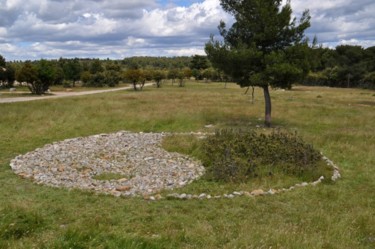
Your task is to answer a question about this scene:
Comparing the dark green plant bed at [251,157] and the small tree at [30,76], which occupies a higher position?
the small tree at [30,76]

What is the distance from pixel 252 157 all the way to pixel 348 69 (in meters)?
92.2

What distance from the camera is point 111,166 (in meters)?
15.4

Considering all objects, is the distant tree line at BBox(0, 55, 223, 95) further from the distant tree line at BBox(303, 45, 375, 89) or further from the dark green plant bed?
the dark green plant bed

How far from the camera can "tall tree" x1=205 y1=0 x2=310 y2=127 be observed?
955 inches

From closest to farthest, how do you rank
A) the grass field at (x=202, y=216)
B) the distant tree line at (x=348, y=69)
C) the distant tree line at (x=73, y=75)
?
the grass field at (x=202, y=216), the distant tree line at (x=73, y=75), the distant tree line at (x=348, y=69)

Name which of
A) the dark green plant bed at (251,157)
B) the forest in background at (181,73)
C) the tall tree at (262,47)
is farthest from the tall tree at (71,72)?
the dark green plant bed at (251,157)

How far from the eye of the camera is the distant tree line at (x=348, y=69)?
308 ft

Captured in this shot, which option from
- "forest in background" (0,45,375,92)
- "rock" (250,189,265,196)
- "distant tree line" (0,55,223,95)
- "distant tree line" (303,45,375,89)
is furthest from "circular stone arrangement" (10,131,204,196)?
"distant tree line" (303,45,375,89)

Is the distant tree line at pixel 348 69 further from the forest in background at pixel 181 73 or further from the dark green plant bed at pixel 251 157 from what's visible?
the dark green plant bed at pixel 251 157

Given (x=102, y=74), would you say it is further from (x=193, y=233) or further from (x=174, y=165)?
(x=193, y=233)

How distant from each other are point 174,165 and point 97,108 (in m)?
20.7

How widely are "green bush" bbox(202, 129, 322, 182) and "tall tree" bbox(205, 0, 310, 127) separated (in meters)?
7.90

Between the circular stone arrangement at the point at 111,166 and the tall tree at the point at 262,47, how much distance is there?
29.3ft

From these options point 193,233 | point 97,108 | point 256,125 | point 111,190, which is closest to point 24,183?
point 111,190
